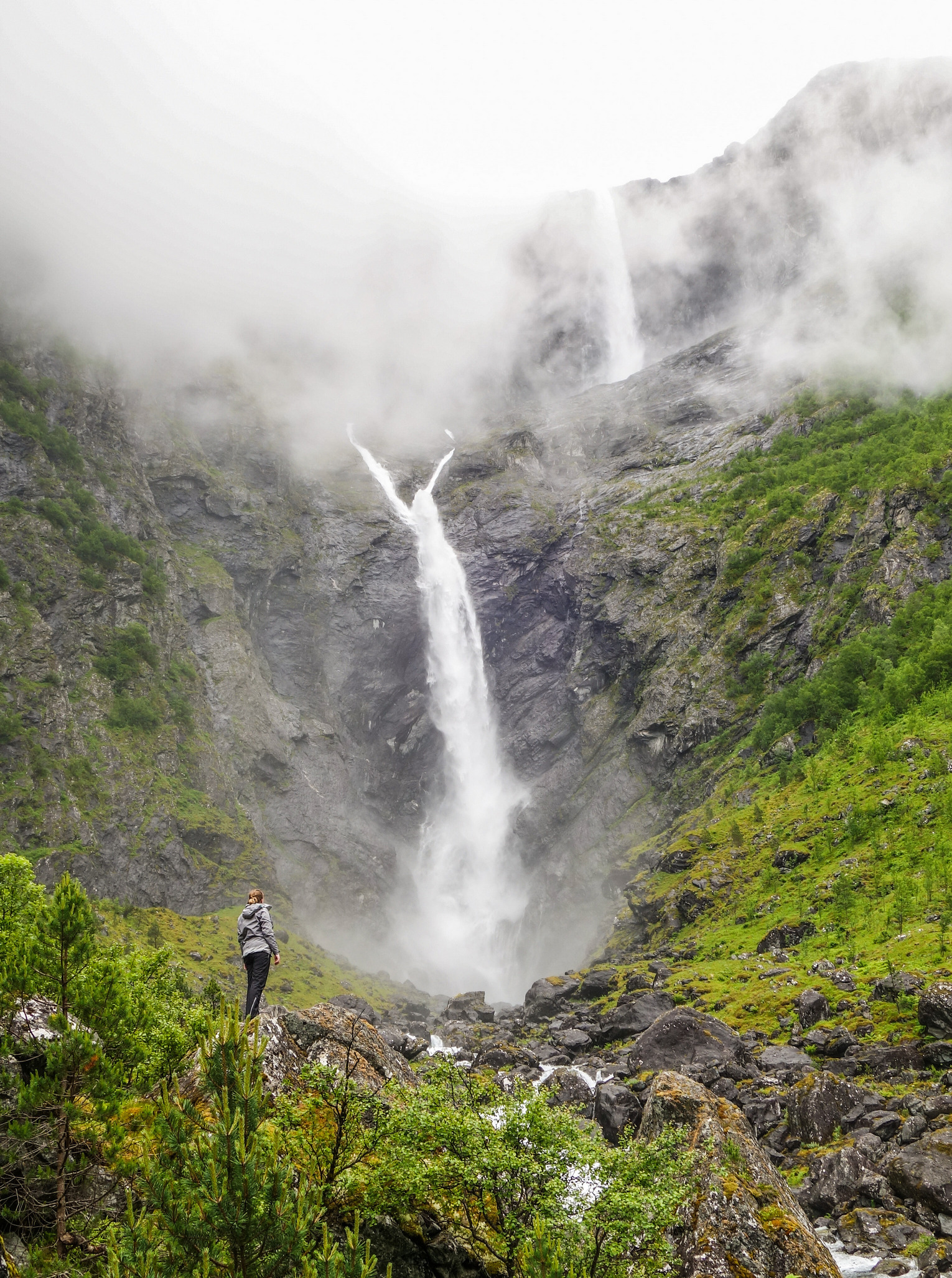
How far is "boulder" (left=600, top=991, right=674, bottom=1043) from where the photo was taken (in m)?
29.1

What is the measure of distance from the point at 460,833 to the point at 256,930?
66.8 m

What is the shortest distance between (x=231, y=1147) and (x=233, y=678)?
253 ft

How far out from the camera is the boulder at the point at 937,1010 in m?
17.7

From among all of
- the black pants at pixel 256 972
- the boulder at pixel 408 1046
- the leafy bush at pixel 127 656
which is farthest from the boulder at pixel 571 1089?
the leafy bush at pixel 127 656

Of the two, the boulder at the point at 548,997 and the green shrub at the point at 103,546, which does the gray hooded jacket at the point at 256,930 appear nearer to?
the boulder at the point at 548,997

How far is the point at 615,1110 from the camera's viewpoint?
17.3 metres

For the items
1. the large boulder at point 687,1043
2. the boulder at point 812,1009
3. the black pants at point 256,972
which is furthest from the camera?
the boulder at point 812,1009

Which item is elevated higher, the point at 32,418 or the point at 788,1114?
the point at 32,418

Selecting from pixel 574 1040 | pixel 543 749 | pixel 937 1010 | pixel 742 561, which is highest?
pixel 742 561

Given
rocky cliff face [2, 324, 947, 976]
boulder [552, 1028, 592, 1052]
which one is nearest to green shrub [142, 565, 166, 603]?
rocky cliff face [2, 324, 947, 976]

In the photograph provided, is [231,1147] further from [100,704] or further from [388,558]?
[388,558]

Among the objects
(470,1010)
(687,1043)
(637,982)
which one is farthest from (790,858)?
(470,1010)

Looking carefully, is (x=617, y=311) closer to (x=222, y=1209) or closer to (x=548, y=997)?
(x=548, y=997)

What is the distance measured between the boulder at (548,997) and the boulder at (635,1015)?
19.7 feet
